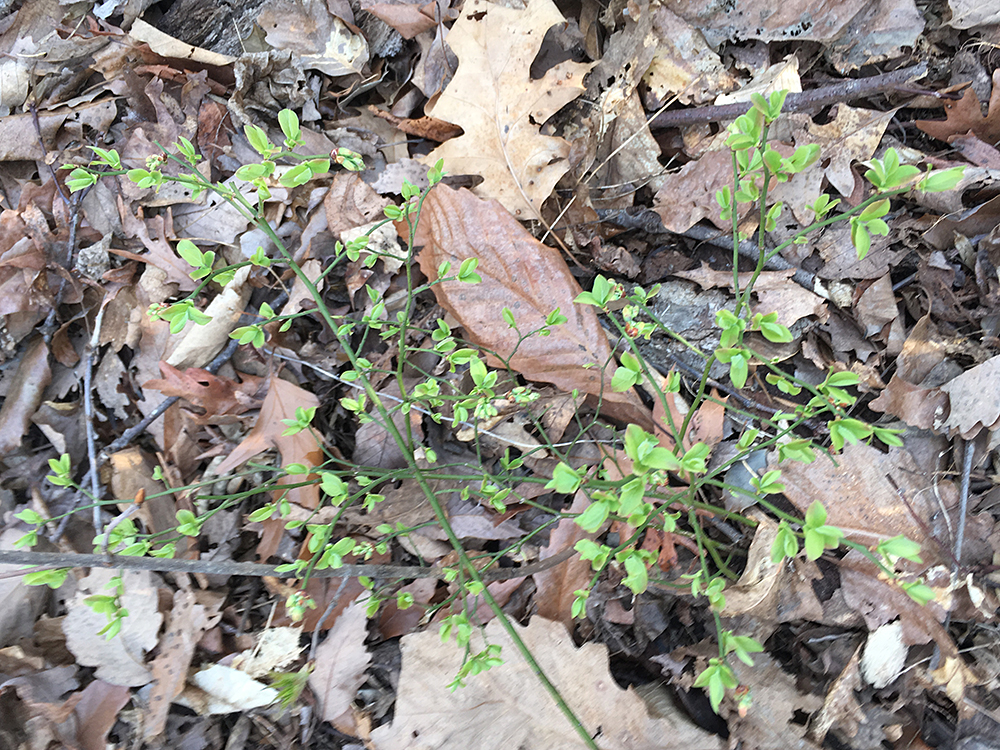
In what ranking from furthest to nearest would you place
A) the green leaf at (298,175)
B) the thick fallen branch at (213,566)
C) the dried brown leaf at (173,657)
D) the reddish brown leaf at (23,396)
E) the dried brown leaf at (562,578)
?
the reddish brown leaf at (23,396) < the dried brown leaf at (173,657) < the dried brown leaf at (562,578) < the thick fallen branch at (213,566) < the green leaf at (298,175)

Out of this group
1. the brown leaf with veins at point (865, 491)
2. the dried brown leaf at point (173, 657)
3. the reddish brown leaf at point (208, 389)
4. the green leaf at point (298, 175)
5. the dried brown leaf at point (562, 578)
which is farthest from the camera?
the reddish brown leaf at point (208, 389)

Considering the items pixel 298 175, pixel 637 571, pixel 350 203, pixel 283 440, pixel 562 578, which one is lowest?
pixel 562 578

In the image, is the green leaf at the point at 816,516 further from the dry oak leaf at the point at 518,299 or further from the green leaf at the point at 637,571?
the dry oak leaf at the point at 518,299

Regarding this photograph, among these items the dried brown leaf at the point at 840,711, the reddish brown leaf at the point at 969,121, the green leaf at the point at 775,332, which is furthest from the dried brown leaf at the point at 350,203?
the dried brown leaf at the point at 840,711

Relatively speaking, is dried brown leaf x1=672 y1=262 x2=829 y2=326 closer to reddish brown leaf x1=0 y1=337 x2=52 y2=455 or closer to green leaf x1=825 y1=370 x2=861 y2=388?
green leaf x1=825 y1=370 x2=861 y2=388

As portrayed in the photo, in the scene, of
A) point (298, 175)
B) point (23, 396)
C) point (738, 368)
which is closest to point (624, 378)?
point (738, 368)

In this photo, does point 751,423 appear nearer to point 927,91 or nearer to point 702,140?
point 702,140

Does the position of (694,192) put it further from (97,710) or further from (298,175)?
(97,710)
